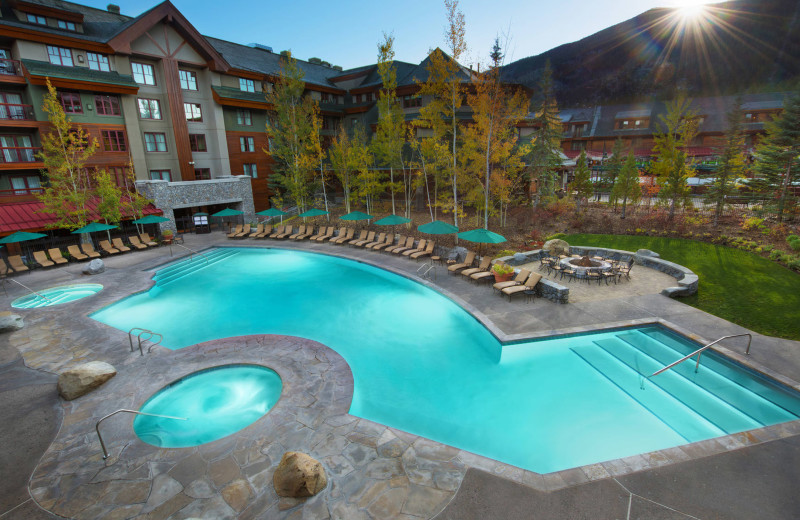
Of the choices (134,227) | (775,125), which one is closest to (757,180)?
(775,125)

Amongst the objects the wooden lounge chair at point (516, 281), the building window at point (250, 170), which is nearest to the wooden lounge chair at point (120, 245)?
the building window at point (250, 170)

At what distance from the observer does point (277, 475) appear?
6125mm

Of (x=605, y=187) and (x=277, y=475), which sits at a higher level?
(x=605, y=187)

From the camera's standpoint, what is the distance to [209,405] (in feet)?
30.1

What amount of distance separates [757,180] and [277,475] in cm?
3055

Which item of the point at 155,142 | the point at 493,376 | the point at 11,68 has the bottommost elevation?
the point at 493,376

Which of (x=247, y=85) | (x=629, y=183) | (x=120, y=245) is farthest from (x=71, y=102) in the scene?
(x=629, y=183)

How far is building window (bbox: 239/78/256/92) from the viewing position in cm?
3359

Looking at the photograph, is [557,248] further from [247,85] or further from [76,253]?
[247,85]

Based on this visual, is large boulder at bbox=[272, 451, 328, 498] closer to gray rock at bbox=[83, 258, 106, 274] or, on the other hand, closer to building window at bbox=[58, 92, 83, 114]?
gray rock at bbox=[83, 258, 106, 274]

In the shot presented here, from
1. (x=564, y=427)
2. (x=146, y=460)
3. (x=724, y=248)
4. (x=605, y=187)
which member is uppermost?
(x=605, y=187)

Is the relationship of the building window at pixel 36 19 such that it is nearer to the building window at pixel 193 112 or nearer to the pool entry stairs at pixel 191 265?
the building window at pixel 193 112

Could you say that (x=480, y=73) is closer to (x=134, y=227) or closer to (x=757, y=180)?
(x=757, y=180)

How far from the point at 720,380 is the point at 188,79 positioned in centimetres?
3787
